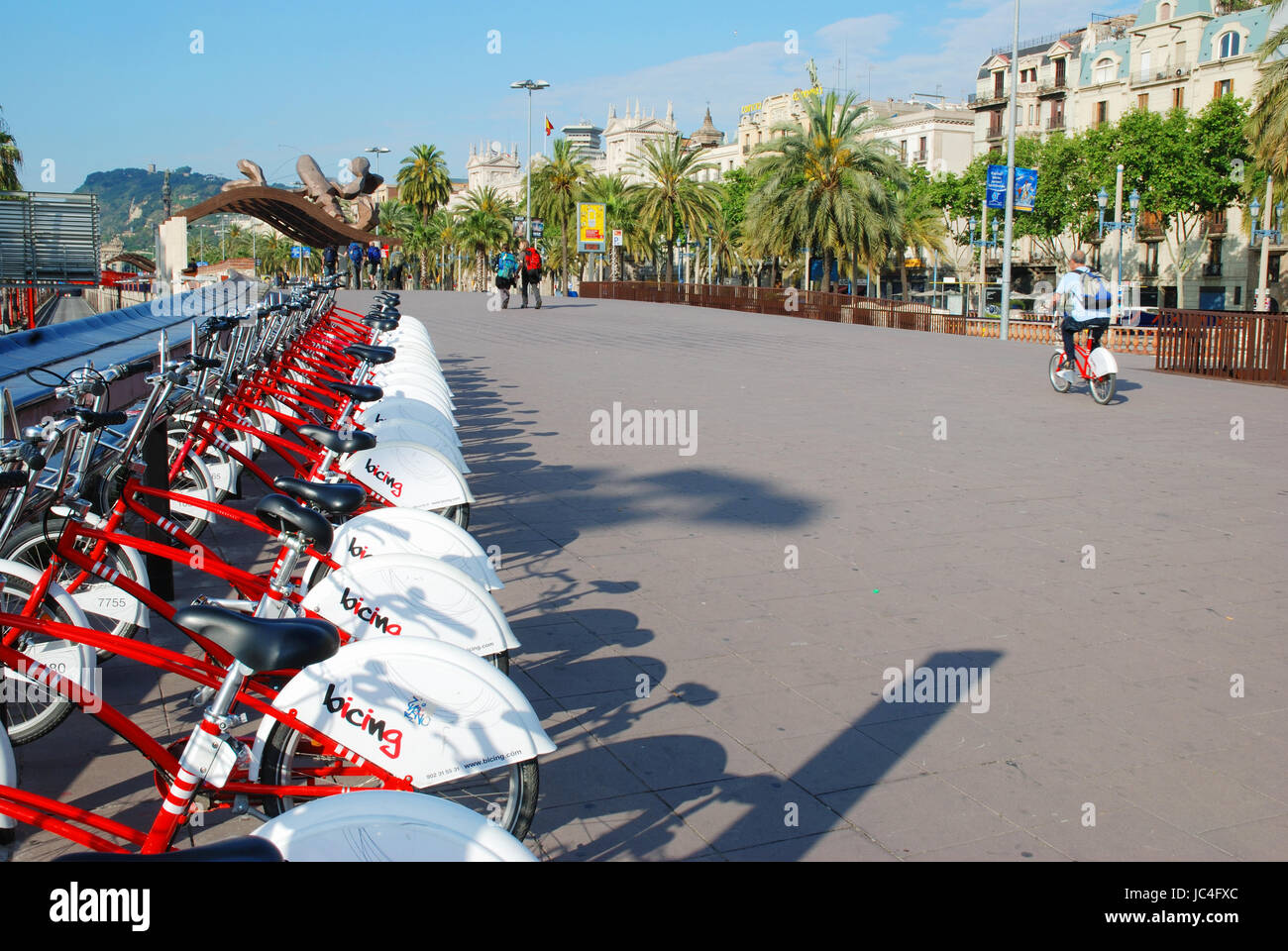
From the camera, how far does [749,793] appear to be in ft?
12.4

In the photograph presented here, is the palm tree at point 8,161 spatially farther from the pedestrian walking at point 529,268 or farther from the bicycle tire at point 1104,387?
the bicycle tire at point 1104,387

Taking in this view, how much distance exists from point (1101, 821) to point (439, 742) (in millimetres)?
2072

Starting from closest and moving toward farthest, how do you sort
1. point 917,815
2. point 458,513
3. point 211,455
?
point 917,815 → point 458,513 → point 211,455

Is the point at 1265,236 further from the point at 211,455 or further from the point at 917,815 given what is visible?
the point at 917,815

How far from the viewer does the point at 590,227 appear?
4506 centimetres

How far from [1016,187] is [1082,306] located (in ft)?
52.0

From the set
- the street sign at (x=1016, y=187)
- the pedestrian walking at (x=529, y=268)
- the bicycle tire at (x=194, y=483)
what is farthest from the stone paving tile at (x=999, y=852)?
the pedestrian walking at (x=529, y=268)

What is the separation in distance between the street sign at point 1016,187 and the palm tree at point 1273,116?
4.95 metres

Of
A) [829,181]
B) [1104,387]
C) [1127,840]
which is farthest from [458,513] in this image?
[829,181]

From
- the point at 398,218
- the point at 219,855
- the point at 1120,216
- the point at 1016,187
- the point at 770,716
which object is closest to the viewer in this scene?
the point at 219,855

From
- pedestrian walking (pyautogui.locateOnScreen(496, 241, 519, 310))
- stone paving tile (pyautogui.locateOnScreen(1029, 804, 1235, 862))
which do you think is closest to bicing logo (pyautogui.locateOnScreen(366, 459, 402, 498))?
stone paving tile (pyautogui.locateOnScreen(1029, 804, 1235, 862))

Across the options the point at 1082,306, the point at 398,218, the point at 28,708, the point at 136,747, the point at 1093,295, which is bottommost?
the point at 28,708

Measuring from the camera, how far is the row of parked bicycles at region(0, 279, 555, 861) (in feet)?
7.63
